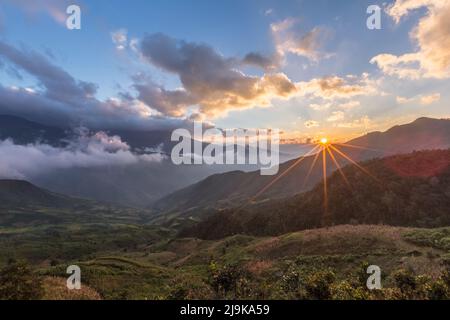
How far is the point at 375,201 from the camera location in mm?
82062

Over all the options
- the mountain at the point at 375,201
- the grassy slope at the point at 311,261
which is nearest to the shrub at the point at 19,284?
the grassy slope at the point at 311,261

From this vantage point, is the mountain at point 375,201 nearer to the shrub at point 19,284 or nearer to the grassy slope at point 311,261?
the grassy slope at point 311,261

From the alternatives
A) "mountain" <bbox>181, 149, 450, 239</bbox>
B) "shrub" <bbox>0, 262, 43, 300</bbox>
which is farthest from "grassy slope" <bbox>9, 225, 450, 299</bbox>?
"mountain" <bbox>181, 149, 450, 239</bbox>

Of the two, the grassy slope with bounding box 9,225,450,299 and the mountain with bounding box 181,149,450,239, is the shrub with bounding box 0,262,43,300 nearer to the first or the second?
the grassy slope with bounding box 9,225,450,299

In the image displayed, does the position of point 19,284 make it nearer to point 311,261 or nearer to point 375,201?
point 311,261

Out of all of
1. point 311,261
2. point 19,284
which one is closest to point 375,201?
point 311,261

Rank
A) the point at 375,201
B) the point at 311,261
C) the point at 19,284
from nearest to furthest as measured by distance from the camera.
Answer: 1. the point at 19,284
2. the point at 311,261
3. the point at 375,201

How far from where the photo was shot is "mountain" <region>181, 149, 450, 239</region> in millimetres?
73938

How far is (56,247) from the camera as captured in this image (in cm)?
16200

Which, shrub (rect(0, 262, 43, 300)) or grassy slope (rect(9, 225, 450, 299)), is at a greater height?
shrub (rect(0, 262, 43, 300))

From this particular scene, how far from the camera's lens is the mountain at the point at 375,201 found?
243 ft
